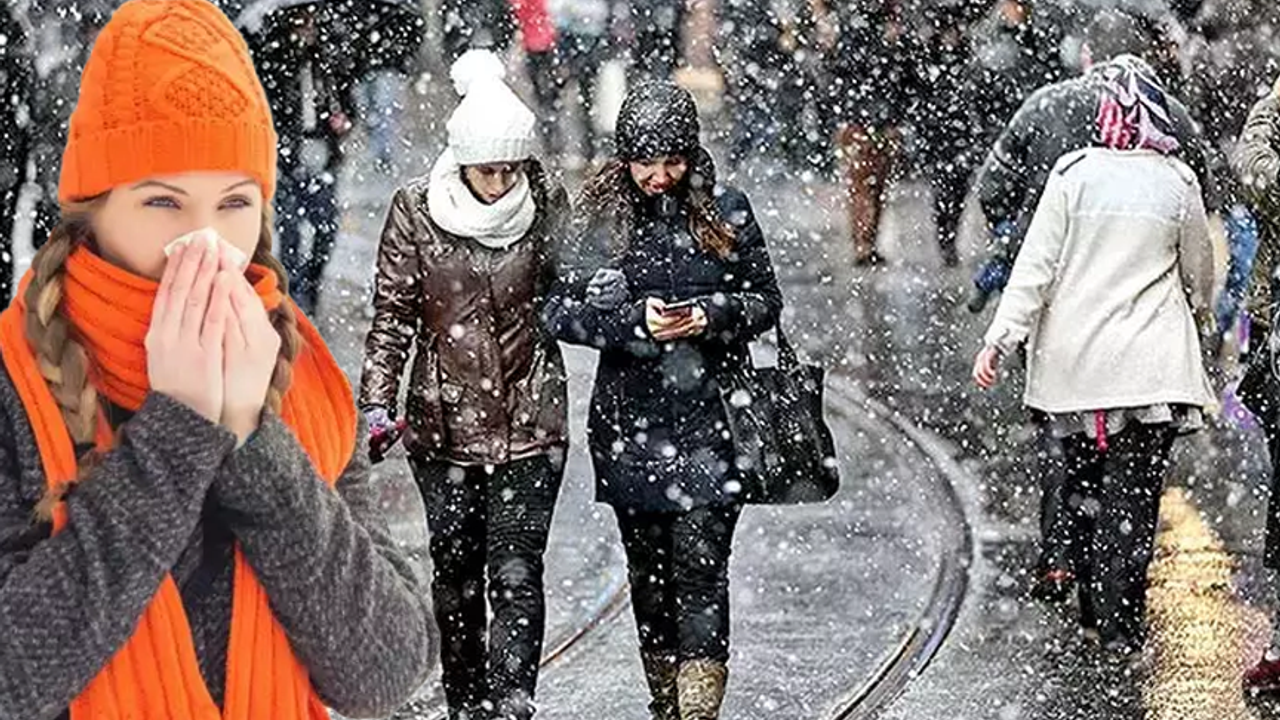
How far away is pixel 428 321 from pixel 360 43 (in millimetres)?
5756

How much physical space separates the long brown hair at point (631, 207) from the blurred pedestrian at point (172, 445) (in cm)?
339

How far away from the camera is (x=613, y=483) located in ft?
20.8

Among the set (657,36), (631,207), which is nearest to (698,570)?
(631,207)

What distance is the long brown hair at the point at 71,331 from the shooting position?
2.72m

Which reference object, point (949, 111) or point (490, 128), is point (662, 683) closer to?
point (490, 128)

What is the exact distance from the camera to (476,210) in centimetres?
631

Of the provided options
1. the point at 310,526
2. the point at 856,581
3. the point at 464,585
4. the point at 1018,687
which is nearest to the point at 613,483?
the point at 464,585

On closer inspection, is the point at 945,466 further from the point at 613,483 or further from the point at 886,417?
the point at 613,483

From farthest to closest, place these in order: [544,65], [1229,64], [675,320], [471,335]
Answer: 1. [544,65]
2. [1229,64]
3. [471,335]
4. [675,320]

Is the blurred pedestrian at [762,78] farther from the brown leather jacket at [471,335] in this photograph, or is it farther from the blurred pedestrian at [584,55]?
the brown leather jacket at [471,335]

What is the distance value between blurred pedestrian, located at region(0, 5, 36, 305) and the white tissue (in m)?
5.89

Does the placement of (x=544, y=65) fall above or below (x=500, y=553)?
below

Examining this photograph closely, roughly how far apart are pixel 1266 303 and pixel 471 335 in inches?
102

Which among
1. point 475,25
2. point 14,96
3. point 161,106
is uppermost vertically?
point 161,106
